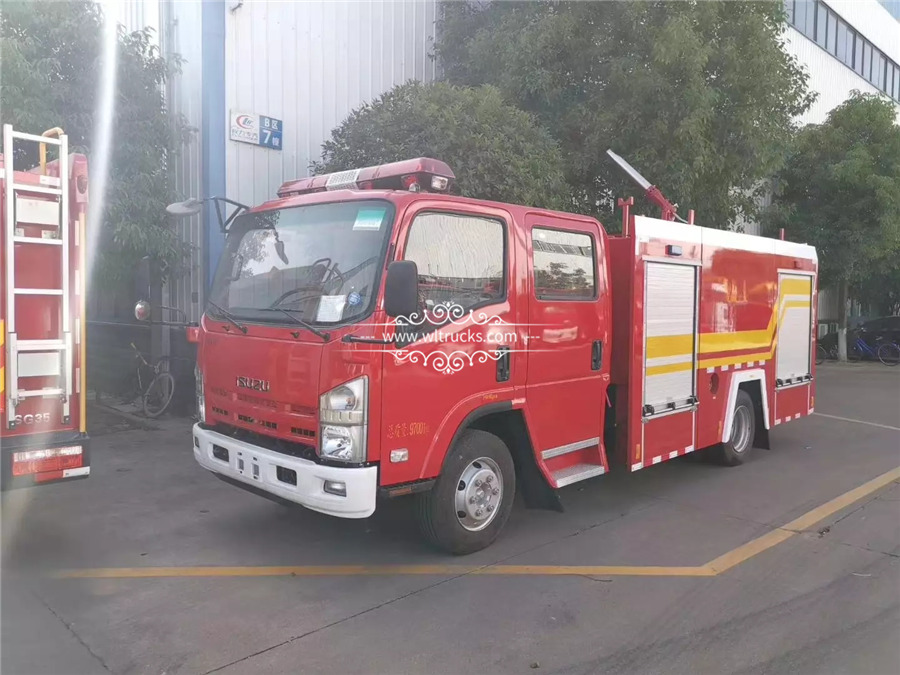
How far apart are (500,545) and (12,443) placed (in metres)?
3.22

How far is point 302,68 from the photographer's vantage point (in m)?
10.3

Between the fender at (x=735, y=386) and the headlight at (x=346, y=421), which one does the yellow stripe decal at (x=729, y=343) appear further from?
the headlight at (x=346, y=421)

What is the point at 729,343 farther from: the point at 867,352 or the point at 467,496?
the point at 867,352

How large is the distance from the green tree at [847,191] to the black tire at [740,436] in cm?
1108

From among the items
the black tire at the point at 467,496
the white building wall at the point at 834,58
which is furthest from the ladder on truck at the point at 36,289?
the white building wall at the point at 834,58

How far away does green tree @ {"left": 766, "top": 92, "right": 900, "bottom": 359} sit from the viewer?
54.9 ft

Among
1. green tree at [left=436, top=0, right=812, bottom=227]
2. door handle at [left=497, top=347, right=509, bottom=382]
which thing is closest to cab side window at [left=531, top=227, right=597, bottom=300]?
door handle at [left=497, top=347, right=509, bottom=382]

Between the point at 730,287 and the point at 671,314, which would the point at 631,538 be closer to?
the point at 671,314

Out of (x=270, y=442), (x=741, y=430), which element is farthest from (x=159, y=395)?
(x=741, y=430)

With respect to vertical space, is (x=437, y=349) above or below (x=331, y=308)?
below

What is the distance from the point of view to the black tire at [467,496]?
4.57 meters

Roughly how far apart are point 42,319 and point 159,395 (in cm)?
564

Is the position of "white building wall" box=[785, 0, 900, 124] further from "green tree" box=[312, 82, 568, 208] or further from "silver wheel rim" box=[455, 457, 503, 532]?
"silver wheel rim" box=[455, 457, 503, 532]

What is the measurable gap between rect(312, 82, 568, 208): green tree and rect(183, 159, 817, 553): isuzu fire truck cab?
2.33 m
